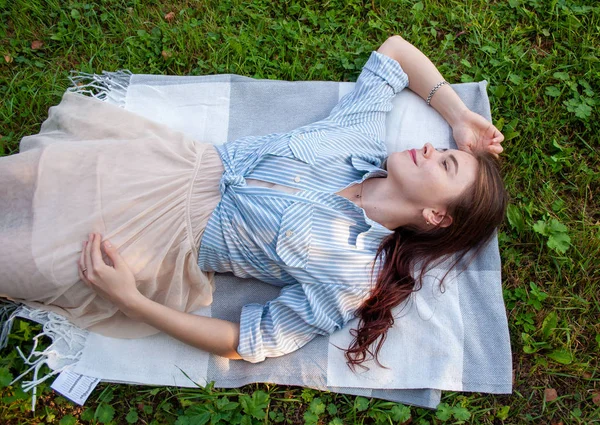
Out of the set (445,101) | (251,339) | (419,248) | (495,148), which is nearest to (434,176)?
(419,248)

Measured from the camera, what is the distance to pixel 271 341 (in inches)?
116

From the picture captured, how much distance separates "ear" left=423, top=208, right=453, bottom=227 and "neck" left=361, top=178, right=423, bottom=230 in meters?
0.05

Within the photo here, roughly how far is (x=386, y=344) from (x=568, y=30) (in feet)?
9.43

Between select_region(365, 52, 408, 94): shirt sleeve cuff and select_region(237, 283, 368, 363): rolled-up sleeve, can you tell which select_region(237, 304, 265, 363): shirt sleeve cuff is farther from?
select_region(365, 52, 408, 94): shirt sleeve cuff

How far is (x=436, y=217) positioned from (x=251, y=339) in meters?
1.28

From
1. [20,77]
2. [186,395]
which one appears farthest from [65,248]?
[20,77]

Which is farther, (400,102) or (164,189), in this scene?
(400,102)

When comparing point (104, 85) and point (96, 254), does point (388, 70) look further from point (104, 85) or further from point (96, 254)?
→ point (96, 254)

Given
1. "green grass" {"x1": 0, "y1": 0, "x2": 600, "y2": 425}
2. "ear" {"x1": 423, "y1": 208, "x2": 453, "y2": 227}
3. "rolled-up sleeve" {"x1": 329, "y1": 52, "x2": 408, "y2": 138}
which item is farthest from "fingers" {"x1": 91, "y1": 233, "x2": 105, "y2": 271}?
"ear" {"x1": 423, "y1": 208, "x2": 453, "y2": 227}

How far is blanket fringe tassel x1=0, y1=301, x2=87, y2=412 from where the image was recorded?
3061 mm

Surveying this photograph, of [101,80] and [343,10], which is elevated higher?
[343,10]

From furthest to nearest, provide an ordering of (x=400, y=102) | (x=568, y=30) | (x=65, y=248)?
(x=568, y=30) → (x=400, y=102) → (x=65, y=248)

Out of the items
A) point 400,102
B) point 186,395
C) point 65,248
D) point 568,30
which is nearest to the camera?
point 65,248

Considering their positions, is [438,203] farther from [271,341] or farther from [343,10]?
[343,10]
